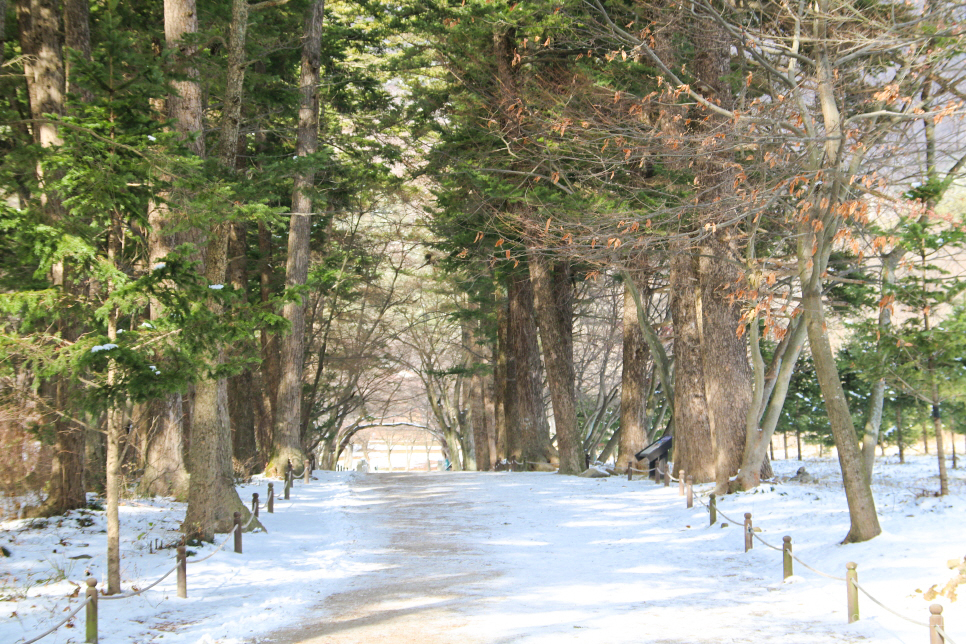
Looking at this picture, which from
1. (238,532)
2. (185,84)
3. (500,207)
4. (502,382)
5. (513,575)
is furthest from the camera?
(502,382)

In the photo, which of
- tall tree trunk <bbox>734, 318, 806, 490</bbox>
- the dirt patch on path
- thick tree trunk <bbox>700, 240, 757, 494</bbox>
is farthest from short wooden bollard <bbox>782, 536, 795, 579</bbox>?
thick tree trunk <bbox>700, 240, 757, 494</bbox>

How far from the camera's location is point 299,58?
2161cm

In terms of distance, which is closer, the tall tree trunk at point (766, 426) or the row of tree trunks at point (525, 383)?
the tall tree trunk at point (766, 426)

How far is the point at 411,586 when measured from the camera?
30.6 ft

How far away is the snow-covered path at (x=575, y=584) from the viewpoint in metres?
7.19

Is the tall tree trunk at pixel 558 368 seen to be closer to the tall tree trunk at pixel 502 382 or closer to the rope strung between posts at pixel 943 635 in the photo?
the tall tree trunk at pixel 502 382

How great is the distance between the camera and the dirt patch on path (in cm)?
722

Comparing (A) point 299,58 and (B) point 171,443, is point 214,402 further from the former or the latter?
(A) point 299,58

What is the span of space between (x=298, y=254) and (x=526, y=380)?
28.5 feet

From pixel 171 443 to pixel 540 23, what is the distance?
11521 millimetres

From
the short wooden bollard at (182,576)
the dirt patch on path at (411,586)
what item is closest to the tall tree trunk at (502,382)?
the dirt patch on path at (411,586)

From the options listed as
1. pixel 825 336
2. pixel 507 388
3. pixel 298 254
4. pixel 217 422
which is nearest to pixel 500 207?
pixel 298 254

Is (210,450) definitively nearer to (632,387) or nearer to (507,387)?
(632,387)

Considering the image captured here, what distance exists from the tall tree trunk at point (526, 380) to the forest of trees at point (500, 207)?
0.10 metres
